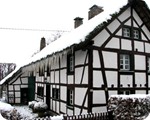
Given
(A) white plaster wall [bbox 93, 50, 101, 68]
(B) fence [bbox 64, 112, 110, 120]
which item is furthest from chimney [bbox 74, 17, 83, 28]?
(B) fence [bbox 64, 112, 110, 120]

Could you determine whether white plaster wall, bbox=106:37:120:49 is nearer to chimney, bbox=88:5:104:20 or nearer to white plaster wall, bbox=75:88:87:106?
white plaster wall, bbox=75:88:87:106

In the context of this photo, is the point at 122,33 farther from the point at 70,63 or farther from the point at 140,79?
the point at 70,63

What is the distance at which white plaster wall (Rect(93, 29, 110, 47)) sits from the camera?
572 inches

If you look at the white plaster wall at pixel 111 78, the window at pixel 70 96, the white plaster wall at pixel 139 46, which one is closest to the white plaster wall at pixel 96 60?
the white plaster wall at pixel 111 78

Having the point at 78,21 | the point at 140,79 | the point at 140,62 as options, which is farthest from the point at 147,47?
the point at 78,21

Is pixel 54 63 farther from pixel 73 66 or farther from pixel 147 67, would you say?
pixel 147 67

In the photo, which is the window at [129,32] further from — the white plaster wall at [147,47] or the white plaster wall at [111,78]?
the white plaster wall at [111,78]

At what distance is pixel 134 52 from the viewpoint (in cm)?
1638

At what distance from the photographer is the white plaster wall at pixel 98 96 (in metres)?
14.0

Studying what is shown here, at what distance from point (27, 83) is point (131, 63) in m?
16.2

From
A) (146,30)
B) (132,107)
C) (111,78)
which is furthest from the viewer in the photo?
(146,30)

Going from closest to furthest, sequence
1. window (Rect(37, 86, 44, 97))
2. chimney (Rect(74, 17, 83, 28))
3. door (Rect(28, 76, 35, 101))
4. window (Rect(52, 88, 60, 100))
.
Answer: window (Rect(52, 88, 60, 100)) → window (Rect(37, 86, 44, 97)) → chimney (Rect(74, 17, 83, 28)) → door (Rect(28, 76, 35, 101))

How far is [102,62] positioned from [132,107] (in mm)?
3578

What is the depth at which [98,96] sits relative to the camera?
14.2 metres
